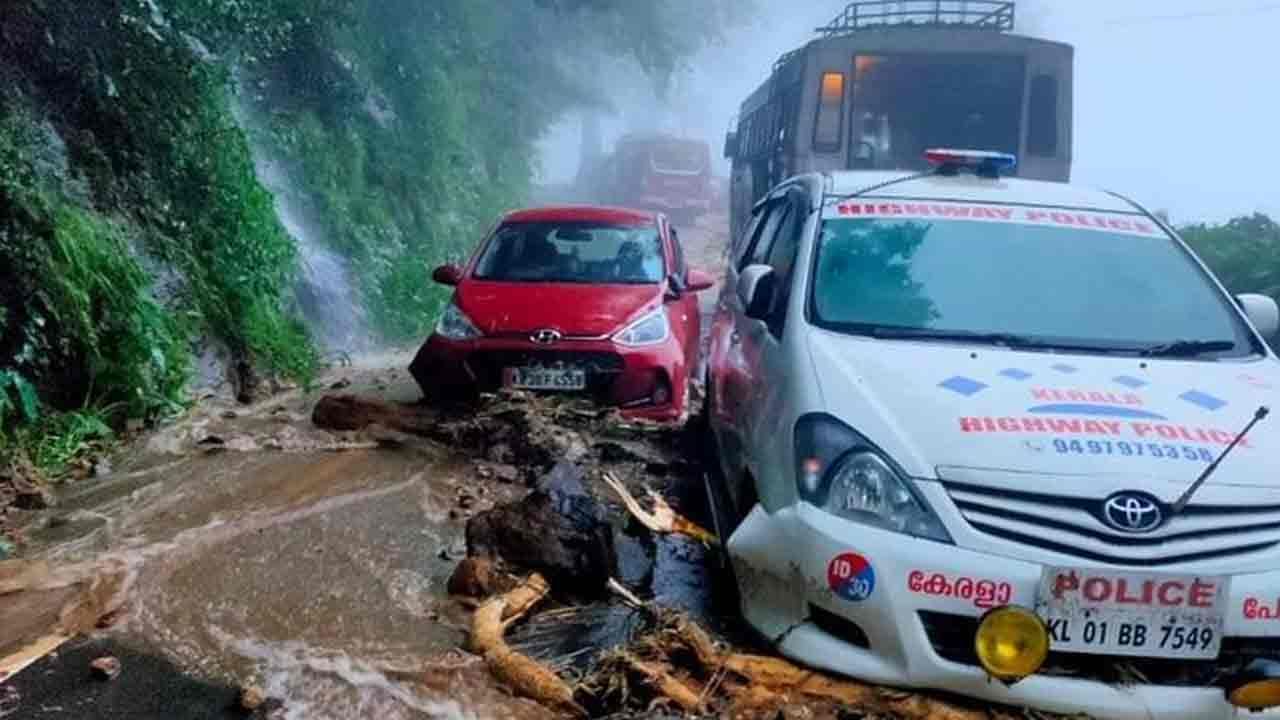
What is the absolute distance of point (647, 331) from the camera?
715cm

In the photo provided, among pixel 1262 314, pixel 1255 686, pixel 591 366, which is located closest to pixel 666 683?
pixel 1255 686

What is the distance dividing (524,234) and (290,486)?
2.83m

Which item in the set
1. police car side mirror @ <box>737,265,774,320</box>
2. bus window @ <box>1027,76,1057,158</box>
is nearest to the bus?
bus window @ <box>1027,76,1057,158</box>

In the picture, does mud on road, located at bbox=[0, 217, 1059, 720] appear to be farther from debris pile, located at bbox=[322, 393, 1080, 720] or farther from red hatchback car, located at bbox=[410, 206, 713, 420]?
red hatchback car, located at bbox=[410, 206, 713, 420]

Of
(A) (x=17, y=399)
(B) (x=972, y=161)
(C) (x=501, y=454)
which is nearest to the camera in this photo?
(B) (x=972, y=161)

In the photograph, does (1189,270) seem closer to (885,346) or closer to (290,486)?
(885,346)

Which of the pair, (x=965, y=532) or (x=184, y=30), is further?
(x=184, y=30)

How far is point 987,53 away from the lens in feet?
44.2

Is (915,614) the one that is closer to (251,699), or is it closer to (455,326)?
(251,699)

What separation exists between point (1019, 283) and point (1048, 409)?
3.29 feet

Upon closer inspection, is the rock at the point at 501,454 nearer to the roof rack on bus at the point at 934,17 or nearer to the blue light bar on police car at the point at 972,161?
the blue light bar on police car at the point at 972,161

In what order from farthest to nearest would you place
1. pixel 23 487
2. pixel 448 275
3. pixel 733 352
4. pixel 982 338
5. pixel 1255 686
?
pixel 448 275 → pixel 23 487 → pixel 733 352 → pixel 982 338 → pixel 1255 686

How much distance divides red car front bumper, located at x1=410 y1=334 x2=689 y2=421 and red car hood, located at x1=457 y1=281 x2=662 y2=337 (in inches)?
4.4

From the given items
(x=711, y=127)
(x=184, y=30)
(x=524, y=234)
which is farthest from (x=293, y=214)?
(x=711, y=127)
